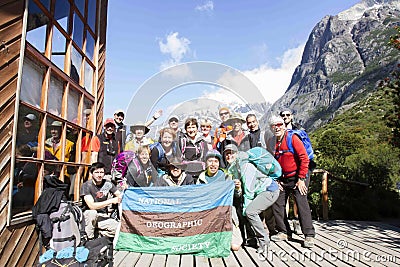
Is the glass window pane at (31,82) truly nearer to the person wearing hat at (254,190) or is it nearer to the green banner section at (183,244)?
the green banner section at (183,244)

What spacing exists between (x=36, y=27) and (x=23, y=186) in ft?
5.52

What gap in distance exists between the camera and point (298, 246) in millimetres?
4051

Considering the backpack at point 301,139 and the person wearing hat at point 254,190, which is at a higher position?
the backpack at point 301,139

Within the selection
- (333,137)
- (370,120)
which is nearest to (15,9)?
(333,137)

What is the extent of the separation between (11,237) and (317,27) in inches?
8770

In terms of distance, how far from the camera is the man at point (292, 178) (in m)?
4.04

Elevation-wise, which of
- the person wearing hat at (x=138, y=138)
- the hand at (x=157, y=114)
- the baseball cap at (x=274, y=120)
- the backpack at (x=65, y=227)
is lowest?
the backpack at (x=65, y=227)

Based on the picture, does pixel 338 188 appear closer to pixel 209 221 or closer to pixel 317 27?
pixel 209 221

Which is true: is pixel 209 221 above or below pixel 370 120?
below

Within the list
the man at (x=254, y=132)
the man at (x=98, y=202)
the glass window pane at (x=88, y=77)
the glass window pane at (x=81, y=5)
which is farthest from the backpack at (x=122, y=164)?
the glass window pane at (x=81, y=5)

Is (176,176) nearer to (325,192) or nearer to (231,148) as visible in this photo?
(231,148)

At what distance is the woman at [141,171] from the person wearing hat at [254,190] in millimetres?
1080

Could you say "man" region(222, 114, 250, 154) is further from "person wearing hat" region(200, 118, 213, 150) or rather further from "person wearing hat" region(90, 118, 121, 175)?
"person wearing hat" region(90, 118, 121, 175)

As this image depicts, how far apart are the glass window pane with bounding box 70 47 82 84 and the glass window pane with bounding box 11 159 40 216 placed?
1.72 m
